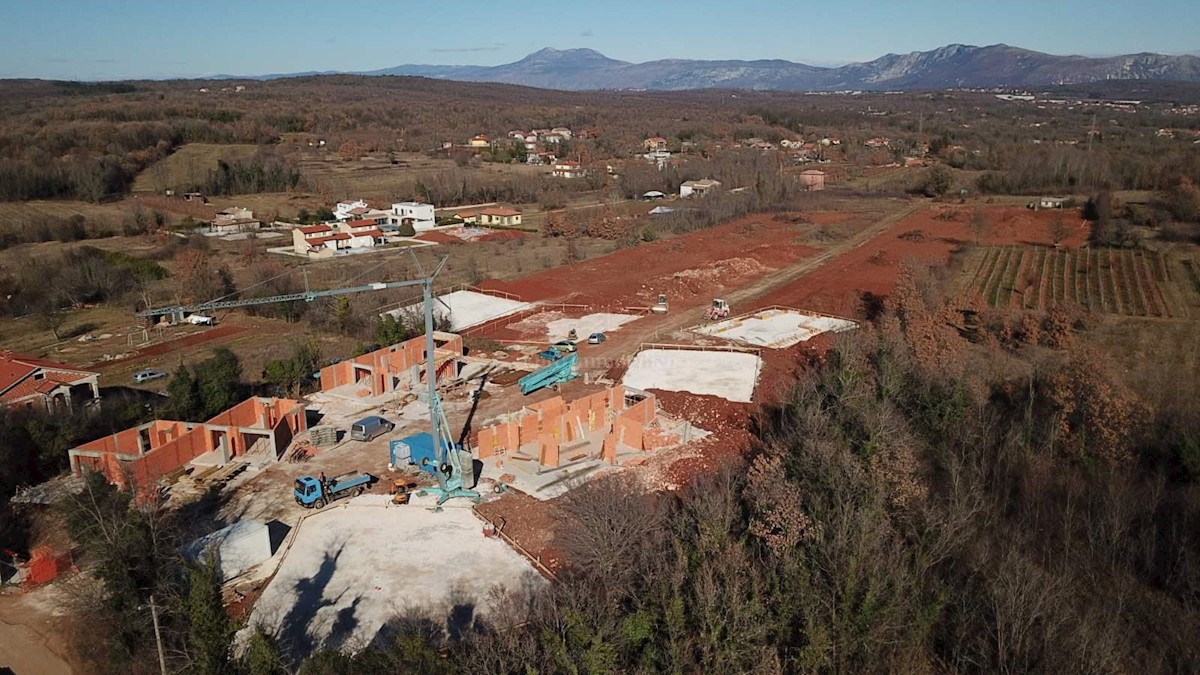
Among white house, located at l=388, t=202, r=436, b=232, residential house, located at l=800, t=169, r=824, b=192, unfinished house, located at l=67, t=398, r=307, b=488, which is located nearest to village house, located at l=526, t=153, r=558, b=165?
residential house, located at l=800, t=169, r=824, b=192

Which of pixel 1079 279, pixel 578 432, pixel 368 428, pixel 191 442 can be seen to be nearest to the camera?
pixel 191 442

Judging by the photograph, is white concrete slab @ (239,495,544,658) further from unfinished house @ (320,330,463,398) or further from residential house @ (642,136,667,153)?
residential house @ (642,136,667,153)

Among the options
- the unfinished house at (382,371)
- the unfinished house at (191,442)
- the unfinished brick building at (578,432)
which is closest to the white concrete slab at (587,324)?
the unfinished house at (382,371)

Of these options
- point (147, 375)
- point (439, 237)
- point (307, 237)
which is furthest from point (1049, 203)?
point (147, 375)

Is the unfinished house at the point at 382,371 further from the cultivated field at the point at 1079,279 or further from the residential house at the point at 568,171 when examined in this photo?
the residential house at the point at 568,171

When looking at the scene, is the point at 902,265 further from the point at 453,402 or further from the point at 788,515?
the point at 788,515

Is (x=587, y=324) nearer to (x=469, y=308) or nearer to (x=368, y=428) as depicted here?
(x=469, y=308)

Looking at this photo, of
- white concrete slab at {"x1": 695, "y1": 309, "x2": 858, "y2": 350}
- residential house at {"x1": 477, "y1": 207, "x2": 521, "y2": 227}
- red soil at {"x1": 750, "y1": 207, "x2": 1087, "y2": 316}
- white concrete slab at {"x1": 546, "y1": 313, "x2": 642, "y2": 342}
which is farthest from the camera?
residential house at {"x1": 477, "y1": 207, "x2": 521, "y2": 227}
